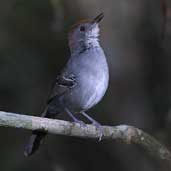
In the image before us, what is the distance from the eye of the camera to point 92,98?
574 cm

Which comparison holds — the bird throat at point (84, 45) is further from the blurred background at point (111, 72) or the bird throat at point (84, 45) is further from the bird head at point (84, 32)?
the blurred background at point (111, 72)

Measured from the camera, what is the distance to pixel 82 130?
5180 millimetres

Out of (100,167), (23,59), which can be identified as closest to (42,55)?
(23,59)

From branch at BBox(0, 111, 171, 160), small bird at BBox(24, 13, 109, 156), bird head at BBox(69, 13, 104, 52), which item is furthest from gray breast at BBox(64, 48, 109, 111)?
branch at BBox(0, 111, 171, 160)

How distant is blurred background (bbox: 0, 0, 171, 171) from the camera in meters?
7.31

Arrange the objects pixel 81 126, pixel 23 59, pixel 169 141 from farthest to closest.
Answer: pixel 23 59 → pixel 169 141 → pixel 81 126

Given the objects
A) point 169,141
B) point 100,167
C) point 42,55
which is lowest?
point 100,167

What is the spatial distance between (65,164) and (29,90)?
3.08 ft

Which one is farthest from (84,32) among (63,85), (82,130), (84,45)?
(82,130)

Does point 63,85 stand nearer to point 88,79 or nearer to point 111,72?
point 88,79

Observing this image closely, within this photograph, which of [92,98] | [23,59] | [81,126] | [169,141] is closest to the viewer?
[81,126]

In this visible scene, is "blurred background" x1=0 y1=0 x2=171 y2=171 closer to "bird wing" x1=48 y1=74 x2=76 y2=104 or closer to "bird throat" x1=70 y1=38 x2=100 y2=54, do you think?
"bird throat" x1=70 y1=38 x2=100 y2=54

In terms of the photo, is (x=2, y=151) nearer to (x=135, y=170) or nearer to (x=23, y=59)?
(x=23, y=59)

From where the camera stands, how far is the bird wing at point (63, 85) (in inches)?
230
